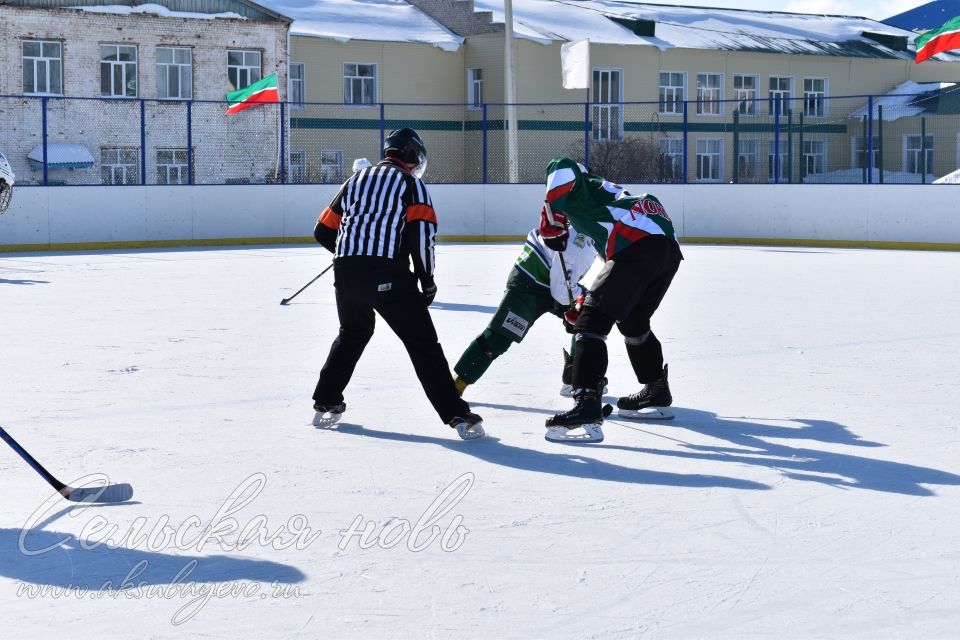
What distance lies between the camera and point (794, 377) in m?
7.07

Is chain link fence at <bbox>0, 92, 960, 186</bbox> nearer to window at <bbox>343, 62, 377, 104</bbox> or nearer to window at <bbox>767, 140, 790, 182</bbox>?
window at <bbox>767, 140, 790, 182</bbox>

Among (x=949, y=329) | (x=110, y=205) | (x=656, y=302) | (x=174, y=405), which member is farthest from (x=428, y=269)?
(x=110, y=205)

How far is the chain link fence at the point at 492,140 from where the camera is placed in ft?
68.1

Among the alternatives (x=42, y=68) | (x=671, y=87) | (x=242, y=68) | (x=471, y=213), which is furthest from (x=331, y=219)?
(x=671, y=87)

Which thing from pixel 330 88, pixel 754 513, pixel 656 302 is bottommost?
pixel 754 513

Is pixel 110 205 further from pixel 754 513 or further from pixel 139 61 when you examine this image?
pixel 754 513

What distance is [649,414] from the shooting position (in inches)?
236

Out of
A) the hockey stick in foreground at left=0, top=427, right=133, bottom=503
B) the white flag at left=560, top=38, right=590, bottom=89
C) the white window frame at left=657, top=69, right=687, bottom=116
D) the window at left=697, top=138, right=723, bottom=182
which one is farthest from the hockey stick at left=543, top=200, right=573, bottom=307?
the white window frame at left=657, top=69, right=687, bottom=116

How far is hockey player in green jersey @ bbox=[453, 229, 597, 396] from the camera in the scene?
6.13 m

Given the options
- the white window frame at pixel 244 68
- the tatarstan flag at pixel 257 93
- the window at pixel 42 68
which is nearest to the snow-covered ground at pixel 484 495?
the tatarstan flag at pixel 257 93

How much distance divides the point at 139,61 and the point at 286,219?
1087 centimetres

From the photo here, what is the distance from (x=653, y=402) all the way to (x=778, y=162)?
50.4 ft

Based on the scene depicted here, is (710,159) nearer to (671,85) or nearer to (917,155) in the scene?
(671,85)

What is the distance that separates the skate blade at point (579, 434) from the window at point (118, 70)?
84.6ft
